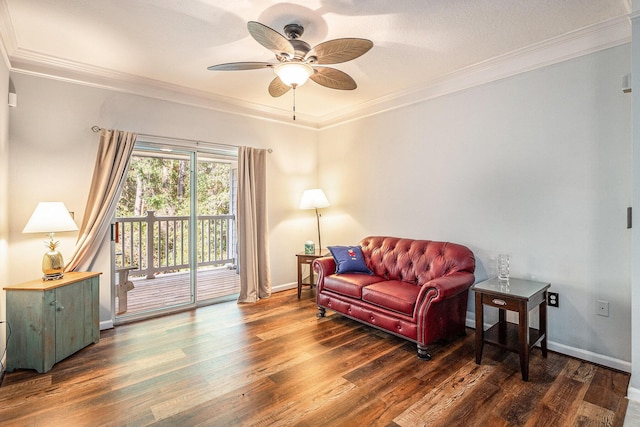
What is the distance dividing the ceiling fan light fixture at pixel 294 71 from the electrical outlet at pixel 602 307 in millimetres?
2943

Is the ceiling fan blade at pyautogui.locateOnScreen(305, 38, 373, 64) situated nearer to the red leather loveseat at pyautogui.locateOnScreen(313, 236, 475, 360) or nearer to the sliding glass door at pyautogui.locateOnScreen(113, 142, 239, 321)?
the red leather loveseat at pyautogui.locateOnScreen(313, 236, 475, 360)

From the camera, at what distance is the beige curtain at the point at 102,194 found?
119 inches

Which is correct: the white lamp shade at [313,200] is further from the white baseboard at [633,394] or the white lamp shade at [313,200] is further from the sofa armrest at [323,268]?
the white baseboard at [633,394]

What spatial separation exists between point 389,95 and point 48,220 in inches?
148

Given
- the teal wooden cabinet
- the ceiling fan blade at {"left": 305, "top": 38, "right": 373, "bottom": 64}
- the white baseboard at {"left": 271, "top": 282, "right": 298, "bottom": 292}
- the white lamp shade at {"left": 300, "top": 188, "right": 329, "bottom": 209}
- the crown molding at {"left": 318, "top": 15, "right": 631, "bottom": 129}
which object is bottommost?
the white baseboard at {"left": 271, "top": 282, "right": 298, "bottom": 292}

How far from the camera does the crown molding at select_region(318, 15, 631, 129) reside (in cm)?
236

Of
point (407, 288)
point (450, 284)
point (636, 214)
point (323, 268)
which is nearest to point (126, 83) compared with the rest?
point (323, 268)

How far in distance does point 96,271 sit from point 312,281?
2.70 meters

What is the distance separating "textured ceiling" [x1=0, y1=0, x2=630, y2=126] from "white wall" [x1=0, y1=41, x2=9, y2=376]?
0.33 metres

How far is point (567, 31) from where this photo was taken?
2.47m

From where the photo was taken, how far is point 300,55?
2.36 metres

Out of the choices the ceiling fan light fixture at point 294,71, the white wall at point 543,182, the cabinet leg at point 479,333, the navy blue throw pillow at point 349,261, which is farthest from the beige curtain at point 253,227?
the cabinet leg at point 479,333

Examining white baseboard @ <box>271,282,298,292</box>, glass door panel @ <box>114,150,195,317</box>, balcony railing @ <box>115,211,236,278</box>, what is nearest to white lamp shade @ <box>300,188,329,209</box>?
balcony railing @ <box>115,211,236,278</box>

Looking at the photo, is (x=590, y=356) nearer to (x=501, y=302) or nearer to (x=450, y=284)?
(x=501, y=302)
